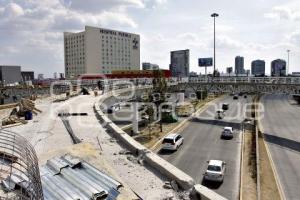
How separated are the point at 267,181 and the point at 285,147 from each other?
14352mm

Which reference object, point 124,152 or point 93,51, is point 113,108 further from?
point 93,51

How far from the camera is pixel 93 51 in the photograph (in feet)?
584

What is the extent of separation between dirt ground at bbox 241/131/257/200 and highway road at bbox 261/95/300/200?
7.70 ft

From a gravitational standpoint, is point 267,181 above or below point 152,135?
below

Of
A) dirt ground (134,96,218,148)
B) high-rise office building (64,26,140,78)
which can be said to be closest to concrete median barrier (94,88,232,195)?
dirt ground (134,96,218,148)

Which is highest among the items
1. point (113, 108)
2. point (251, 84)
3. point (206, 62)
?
point (206, 62)

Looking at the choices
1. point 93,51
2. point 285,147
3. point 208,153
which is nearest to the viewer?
point 208,153

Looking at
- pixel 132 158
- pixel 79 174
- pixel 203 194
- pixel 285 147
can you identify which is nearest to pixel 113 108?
pixel 285 147

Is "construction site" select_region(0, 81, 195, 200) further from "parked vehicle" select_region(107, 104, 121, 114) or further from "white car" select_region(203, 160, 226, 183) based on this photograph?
"parked vehicle" select_region(107, 104, 121, 114)

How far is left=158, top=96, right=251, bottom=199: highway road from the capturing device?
1017 inches

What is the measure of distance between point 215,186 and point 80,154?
16.3m

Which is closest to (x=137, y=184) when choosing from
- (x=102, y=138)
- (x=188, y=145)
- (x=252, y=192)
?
(x=102, y=138)

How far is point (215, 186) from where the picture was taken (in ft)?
82.2

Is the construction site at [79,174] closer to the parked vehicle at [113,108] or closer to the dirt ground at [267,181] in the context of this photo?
the dirt ground at [267,181]
